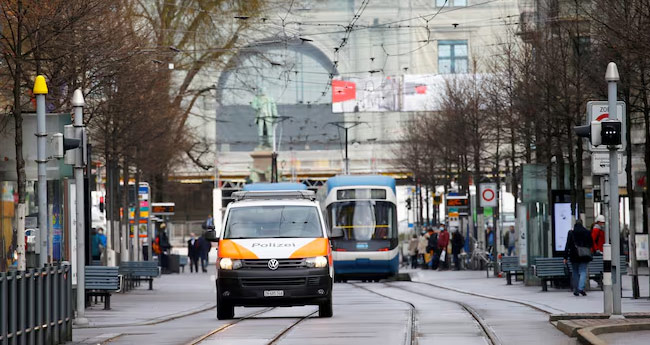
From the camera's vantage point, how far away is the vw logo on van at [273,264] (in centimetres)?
2291

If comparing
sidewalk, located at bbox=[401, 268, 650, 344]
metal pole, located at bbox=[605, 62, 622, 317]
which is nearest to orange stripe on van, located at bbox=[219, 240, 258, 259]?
sidewalk, located at bbox=[401, 268, 650, 344]

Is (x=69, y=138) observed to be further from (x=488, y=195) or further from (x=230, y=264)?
(x=488, y=195)

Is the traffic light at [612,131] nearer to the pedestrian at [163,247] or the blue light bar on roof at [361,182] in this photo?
the blue light bar on roof at [361,182]

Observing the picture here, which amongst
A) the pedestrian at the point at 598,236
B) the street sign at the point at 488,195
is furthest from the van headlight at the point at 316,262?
the street sign at the point at 488,195

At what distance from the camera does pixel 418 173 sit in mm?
71750

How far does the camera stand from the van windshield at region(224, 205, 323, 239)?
77.8 ft

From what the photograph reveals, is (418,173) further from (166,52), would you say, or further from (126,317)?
(126,317)

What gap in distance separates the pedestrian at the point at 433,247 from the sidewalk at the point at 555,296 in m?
10.7

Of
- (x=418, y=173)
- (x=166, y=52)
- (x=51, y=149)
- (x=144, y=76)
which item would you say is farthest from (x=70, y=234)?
(x=418, y=173)

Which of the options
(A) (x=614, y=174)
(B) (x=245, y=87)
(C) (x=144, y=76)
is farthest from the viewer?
(B) (x=245, y=87)

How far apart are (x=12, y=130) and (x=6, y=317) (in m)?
11.2

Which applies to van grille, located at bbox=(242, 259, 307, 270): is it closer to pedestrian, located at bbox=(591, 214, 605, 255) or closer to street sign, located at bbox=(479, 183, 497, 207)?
pedestrian, located at bbox=(591, 214, 605, 255)

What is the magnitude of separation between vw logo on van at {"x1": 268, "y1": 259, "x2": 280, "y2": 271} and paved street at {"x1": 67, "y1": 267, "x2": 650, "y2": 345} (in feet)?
2.80

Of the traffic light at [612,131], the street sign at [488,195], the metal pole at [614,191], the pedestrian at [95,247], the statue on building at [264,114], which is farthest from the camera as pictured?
the statue on building at [264,114]
